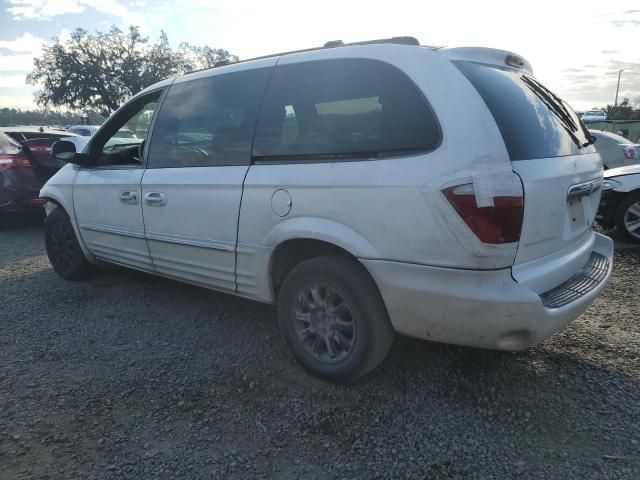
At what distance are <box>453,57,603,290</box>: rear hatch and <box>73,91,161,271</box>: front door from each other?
8.55 ft

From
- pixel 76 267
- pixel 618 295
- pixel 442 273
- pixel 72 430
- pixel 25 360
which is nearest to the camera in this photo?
pixel 442 273

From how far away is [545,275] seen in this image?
93.3 inches

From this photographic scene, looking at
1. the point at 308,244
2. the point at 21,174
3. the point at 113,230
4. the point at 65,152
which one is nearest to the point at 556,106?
the point at 308,244

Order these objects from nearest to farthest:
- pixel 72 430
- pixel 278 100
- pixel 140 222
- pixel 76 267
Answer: pixel 72 430
pixel 278 100
pixel 140 222
pixel 76 267

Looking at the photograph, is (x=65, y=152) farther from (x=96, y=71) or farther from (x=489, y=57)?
(x=96, y=71)

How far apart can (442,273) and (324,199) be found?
28.9 inches

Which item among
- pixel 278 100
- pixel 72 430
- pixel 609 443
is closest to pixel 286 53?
pixel 278 100

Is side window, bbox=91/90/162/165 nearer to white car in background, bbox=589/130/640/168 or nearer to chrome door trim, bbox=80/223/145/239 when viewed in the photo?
chrome door trim, bbox=80/223/145/239

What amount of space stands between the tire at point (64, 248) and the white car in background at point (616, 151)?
813cm

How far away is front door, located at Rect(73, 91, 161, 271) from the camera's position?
3.81 metres

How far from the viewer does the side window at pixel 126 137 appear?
3.93m

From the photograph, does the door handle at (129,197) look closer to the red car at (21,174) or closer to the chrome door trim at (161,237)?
the chrome door trim at (161,237)

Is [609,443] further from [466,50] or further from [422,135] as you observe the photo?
[466,50]

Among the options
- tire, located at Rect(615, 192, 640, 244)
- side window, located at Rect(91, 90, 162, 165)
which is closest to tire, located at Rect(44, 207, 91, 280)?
side window, located at Rect(91, 90, 162, 165)
